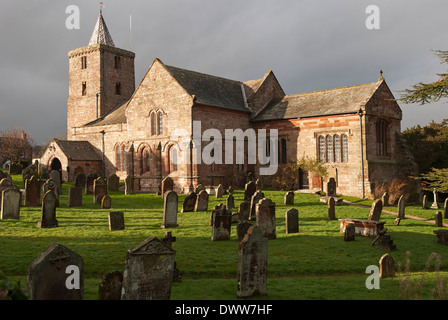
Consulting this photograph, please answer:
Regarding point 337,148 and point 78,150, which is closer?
point 337,148

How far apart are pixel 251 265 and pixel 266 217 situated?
618 cm

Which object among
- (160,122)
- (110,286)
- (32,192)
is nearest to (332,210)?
(110,286)

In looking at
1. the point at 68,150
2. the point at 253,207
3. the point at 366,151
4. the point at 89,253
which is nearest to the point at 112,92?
the point at 68,150

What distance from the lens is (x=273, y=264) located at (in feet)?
39.0

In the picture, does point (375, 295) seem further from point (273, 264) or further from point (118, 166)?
point (118, 166)

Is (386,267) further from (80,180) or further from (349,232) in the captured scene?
(80,180)

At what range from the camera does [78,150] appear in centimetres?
4209

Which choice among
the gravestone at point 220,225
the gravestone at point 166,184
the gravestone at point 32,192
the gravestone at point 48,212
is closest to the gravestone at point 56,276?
the gravestone at point 220,225

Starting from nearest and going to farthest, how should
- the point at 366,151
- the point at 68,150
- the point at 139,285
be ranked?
the point at 139,285, the point at 366,151, the point at 68,150

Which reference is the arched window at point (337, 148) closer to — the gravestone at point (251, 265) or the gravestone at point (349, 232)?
the gravestone at point (349, 232)

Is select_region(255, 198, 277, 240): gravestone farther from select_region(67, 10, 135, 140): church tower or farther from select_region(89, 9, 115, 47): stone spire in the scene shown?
select_region(89, 9, 115, 47): stone spire

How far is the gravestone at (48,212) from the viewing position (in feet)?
53.2

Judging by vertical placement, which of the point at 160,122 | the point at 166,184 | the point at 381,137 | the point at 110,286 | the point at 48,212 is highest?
the point at 160,122

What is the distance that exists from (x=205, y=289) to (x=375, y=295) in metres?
3.69
